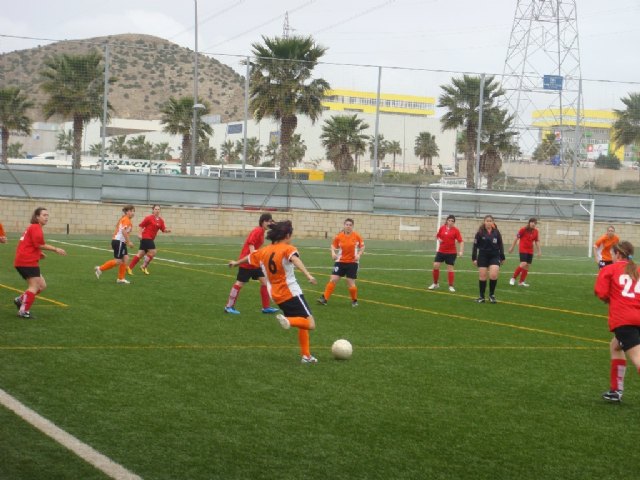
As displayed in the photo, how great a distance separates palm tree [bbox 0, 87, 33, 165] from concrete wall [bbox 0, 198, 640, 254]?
313cm

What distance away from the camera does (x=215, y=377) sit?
1088 centimetres

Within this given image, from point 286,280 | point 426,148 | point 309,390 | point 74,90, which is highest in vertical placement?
point 74,90

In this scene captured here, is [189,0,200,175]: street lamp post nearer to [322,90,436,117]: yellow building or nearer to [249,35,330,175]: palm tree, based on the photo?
[249,35,330,175]: palm tree

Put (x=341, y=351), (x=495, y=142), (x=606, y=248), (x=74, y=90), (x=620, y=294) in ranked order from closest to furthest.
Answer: (x=620, y=294) → (x=341, y=351) → (x=606, y=248) → (x=74, y=90) → (x=495, y=142)

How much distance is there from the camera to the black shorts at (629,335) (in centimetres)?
972

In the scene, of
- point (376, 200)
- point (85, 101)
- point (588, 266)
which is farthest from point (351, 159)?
point (588, 266)

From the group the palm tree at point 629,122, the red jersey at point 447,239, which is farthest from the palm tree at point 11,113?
the palm tree at point 629,122

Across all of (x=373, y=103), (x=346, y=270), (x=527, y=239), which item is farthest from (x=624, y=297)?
(x=373, y=103)

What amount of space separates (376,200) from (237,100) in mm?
10075

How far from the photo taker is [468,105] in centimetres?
4962

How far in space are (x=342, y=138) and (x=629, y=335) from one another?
4564cm

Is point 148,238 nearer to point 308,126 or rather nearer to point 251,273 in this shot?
point 251,273

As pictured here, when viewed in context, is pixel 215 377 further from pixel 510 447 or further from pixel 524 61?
pixel 524 61

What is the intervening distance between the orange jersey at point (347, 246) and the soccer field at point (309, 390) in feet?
3.48
